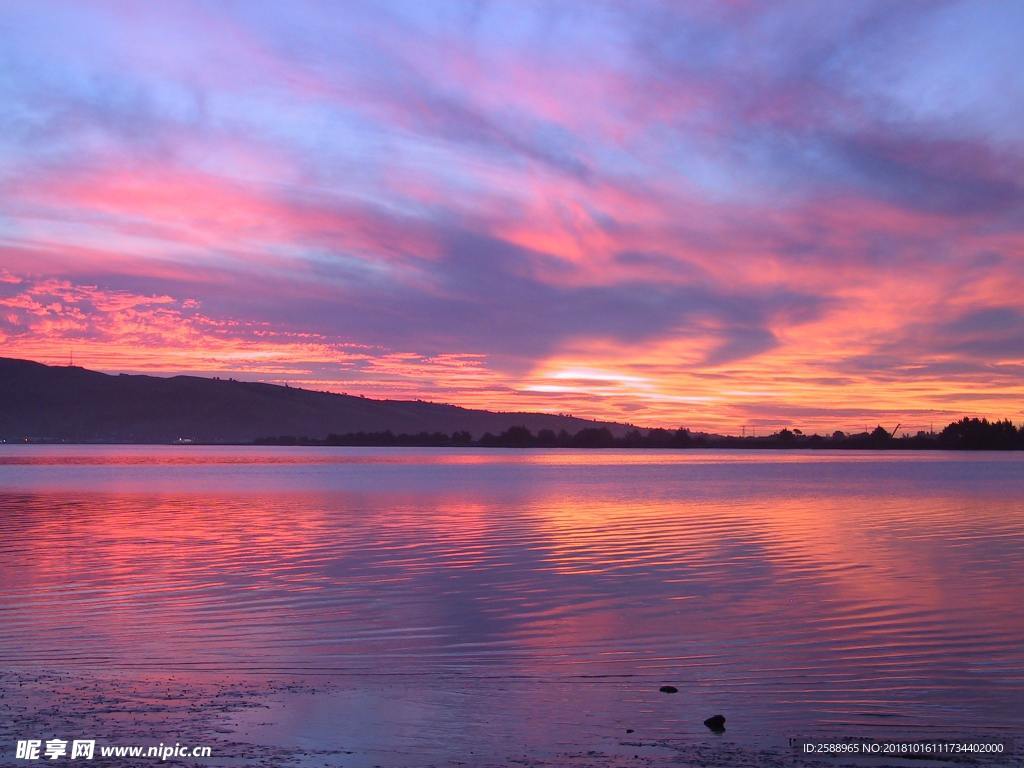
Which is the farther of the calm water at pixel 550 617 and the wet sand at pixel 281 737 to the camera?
the calm water at pixel 550 617

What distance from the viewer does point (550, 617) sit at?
53.8 ft

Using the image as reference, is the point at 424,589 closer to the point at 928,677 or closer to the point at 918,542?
the point at 928,677

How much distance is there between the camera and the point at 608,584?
1998cm

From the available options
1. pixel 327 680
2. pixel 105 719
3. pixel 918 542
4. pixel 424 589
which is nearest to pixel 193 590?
pixel 424 589

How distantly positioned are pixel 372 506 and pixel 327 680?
32.8 m

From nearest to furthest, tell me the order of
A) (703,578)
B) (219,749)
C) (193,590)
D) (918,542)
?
1. (219,749)
2. (193,590)
3. (703,578)
4. (918,542)

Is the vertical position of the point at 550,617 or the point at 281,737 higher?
the point at 550,617

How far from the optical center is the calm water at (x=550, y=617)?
10.7 metres

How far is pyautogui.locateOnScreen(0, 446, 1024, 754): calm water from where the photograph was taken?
10672mm

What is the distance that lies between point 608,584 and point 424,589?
12.2ft

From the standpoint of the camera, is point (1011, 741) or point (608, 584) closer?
point (1011, 741)

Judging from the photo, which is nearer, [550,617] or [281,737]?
[281,737]

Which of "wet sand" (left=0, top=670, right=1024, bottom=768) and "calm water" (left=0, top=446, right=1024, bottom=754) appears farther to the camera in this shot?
"calm water" (left=0, top=446, right=1024, bottom=754)

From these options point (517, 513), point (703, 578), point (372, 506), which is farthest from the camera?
point (372, 506)
